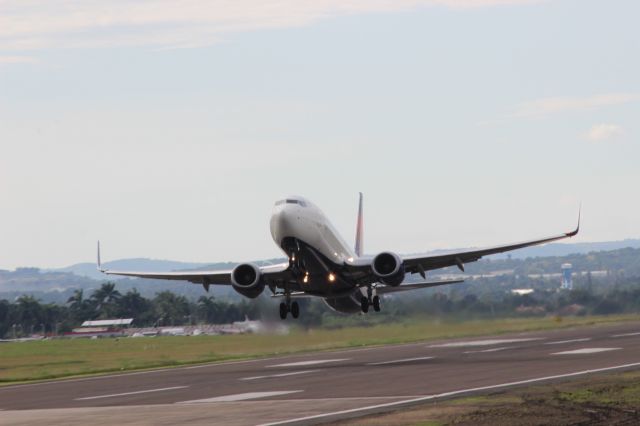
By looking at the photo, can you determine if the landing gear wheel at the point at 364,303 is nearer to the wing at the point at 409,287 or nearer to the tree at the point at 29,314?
the wing at the point at 409,287

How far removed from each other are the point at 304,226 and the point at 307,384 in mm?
7734

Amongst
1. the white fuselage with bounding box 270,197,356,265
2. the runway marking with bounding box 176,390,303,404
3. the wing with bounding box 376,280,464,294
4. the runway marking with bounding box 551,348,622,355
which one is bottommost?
the runway marking with bounding box 176,390,303,404

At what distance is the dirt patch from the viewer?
29203mm

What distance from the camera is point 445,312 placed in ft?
223

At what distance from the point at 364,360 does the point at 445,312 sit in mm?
12020

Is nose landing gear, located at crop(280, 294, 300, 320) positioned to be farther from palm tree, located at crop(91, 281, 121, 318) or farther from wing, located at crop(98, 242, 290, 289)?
palm tree, located at crop(91, 281, 121, 318)

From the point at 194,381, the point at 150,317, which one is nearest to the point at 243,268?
the point at 194,381

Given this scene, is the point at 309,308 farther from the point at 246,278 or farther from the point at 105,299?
the point at 105,299

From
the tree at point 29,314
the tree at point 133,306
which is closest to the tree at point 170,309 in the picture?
the tree at point 133,306

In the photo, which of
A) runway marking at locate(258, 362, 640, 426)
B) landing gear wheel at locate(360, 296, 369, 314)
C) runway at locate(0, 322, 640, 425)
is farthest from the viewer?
landing gear wheel at locate(360, 296, 369, 314)

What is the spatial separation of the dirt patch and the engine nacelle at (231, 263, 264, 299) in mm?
16990

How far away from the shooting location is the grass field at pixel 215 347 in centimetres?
6262

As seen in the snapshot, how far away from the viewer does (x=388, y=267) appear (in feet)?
165

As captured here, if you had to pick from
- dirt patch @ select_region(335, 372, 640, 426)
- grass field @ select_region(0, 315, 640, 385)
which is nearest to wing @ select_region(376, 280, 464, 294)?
grass field @ select_region(0, 315, 640, 385)
